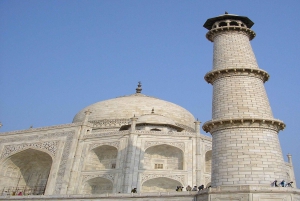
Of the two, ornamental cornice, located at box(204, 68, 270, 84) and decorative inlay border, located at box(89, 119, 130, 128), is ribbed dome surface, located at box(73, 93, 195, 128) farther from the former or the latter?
ornamental cornice, located at box(204, 68, 270, 84)

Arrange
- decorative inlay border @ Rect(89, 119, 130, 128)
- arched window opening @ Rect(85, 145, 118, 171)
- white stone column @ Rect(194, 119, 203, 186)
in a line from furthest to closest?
1. decorative inlay border @ Rect(89, 119, 130, 128)
2. arched window opening @ Rect(85, 145, 118, 171)
3. white stone column @ Rect(194, 119, 203, 186)

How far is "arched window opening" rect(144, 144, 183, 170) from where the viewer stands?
20984 millimetres

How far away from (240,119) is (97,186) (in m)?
15.1

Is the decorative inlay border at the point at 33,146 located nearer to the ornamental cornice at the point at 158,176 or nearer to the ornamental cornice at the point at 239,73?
the ornamental cornice at the point at 158,176

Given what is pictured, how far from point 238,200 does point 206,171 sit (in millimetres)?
13989

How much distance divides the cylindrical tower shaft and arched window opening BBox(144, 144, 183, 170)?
36.5 ft

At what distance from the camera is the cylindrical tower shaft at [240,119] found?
8188 millimetres

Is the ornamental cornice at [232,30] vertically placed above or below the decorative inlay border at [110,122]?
below

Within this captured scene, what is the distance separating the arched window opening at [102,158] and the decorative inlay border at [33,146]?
3.16 meters

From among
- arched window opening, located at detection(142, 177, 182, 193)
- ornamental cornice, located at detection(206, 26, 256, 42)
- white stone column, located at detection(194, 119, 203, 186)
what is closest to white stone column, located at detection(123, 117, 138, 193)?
arched window opening, located at detection(142, 177, 182, 193)

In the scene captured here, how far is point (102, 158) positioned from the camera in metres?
22.6

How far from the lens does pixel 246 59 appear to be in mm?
10656

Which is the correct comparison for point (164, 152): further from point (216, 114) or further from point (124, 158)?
point (216, 114)

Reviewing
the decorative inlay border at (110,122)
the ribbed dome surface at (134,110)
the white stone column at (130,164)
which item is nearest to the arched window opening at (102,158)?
the white stone column at (130,164)
